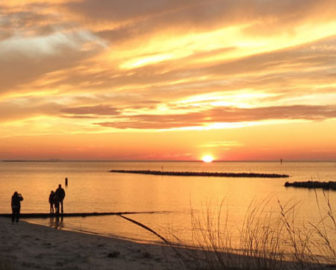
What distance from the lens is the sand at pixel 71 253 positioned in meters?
12.5

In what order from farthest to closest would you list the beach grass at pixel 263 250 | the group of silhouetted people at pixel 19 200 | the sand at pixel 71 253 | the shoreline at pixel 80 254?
1. the group of silhouetted people at pixel 19 200
2. the sand at pixel 71 253
3. the shoreline at pixel 80 254
4. the beach grass at pixel 263 250

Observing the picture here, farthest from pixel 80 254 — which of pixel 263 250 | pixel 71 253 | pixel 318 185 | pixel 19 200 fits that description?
pixel 318 185

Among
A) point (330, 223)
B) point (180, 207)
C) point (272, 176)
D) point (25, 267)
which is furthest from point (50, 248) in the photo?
point (272, 176)

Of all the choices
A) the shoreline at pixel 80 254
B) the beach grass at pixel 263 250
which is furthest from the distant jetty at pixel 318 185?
the shoreline at pixel 80 254

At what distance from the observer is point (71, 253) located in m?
14.8

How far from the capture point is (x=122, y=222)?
28859 millimetres

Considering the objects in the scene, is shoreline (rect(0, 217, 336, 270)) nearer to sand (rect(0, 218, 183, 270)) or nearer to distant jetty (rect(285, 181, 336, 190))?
sand (rect(0, 218, 183, 270))

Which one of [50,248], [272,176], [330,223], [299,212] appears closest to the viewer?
[50,248]

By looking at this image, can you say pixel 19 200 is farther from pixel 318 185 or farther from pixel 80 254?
pixel 318 185

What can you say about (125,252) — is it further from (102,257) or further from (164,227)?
(164,227)

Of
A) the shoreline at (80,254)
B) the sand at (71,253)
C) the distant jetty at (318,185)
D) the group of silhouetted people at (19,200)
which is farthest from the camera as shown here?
the distant jetty at (318,185)

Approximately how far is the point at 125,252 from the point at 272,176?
4322 inches

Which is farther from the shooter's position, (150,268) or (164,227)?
(164,227)

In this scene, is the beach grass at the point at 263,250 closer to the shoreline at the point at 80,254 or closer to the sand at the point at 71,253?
the shoreline at the point at 80,254
